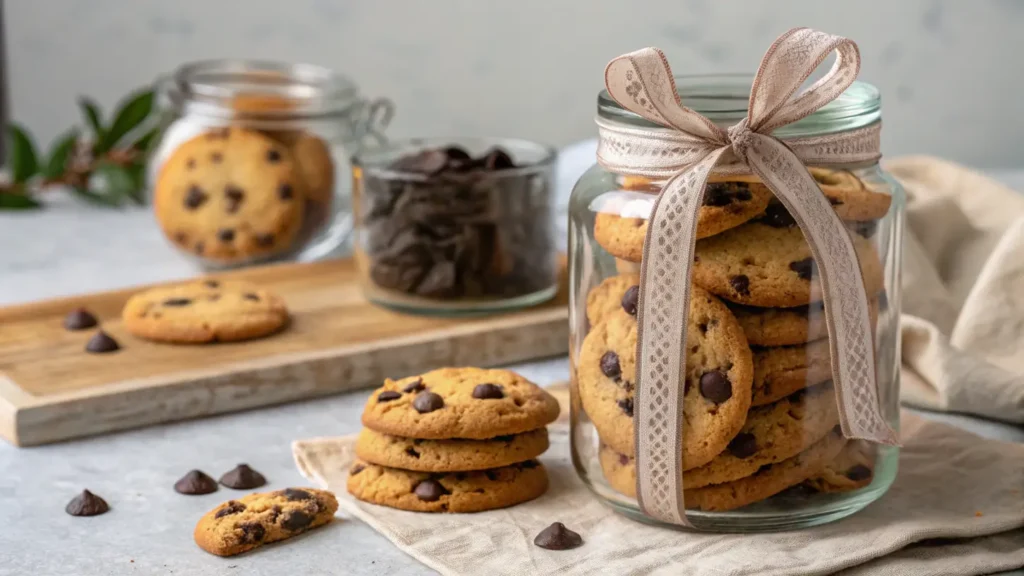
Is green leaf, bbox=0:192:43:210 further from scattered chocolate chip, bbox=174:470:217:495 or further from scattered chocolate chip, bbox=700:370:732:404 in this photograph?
scattered chocolate chip, bbox=700:370:732:404

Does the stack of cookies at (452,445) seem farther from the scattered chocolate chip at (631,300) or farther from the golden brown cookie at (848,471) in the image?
the golden brown cookie at (848,471)

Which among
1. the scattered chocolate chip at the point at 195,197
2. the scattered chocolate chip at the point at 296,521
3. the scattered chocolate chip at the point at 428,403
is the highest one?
the scattered chocolate chip at the point at 195,197

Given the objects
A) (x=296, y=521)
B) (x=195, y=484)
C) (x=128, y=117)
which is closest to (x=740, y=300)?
(x=296, y=521)

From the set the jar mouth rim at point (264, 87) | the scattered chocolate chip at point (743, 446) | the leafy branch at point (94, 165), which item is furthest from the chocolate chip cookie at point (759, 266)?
the leafy branch at point (94, 165)

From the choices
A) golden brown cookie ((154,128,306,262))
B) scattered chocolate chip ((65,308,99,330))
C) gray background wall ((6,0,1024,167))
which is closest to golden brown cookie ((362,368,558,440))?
scattered chocolate chip ((65,308,99,330))

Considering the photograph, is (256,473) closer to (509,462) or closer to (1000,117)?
(509,462)

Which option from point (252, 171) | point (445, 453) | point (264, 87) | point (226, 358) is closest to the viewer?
point (445, 453)

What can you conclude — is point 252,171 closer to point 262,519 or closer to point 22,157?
point 22,157
